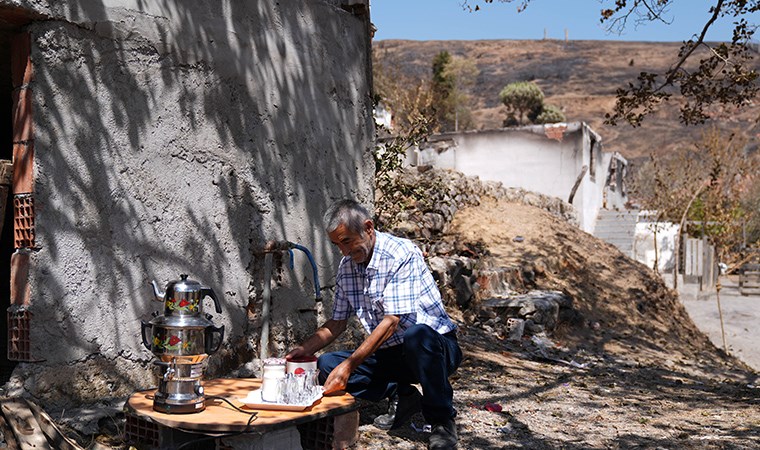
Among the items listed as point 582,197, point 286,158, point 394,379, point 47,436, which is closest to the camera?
point 47,436

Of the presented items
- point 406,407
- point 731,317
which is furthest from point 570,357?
point 731,317

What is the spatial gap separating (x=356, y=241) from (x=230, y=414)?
100 cm

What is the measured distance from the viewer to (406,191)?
8.73 m

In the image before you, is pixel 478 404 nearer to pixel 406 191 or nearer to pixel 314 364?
pixel 314 364

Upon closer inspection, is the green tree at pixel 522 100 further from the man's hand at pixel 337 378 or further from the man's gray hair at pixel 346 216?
the man's hand at pixel 337 378

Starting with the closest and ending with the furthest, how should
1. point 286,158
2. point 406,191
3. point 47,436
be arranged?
point 47,436 < point 286,158 < point 406,191

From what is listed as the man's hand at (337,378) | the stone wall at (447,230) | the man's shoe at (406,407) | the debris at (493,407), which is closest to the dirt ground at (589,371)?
the debris at (493,407)

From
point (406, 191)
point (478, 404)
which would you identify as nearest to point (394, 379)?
point (478, 404)

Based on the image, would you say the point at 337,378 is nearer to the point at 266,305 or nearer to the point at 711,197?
the point at 266,305

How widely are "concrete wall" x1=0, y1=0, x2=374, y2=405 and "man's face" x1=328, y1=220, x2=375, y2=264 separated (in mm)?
1074

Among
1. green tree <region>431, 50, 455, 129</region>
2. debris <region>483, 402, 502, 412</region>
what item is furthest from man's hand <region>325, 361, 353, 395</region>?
green tree <region>431, 50, 455, 129</region>

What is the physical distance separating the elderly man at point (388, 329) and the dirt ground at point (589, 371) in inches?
13.6

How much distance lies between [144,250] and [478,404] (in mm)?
2495

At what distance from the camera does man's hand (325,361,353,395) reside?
3674mm
